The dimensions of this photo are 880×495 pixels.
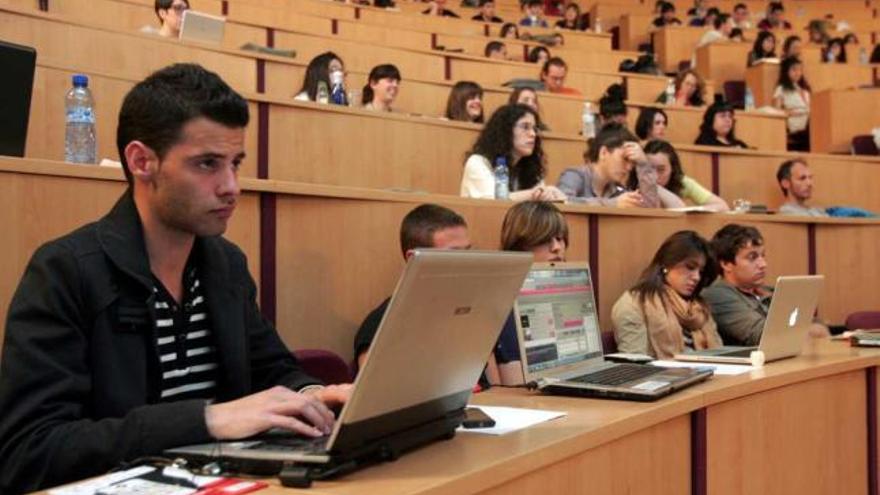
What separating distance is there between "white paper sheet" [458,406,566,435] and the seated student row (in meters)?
0.41

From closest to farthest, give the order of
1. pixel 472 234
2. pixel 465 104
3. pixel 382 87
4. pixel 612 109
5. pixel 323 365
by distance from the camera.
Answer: pixel 323 365 < pixel 472 234 < pixel 382 87 < pixel 465 104 < pixel 612 109

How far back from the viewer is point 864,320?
337 cm

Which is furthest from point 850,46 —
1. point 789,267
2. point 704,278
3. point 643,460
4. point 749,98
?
point 643,460

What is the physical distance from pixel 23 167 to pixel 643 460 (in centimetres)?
112

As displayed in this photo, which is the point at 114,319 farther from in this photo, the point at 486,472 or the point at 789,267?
the point at 789,267

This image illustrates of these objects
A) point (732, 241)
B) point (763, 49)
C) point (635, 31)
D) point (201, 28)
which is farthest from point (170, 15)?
point (635, 31)

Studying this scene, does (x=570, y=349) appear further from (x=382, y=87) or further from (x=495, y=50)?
(x=495, y=50)

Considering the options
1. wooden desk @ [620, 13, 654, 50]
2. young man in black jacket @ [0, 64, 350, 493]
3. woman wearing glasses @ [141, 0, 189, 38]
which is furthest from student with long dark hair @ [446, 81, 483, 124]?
wooden desk @ [620, 13, 654, 50]

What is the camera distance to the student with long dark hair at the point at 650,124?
4714 mm

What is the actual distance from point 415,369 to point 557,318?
76cm

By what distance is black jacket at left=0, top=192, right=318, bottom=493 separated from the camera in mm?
1046

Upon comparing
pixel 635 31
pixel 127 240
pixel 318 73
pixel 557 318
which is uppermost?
pixel 635 31

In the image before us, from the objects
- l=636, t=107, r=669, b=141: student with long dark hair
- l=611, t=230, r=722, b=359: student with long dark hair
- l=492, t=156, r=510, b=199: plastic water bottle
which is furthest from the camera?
l=636, t=107, r=669, b=141: student with long dark hair

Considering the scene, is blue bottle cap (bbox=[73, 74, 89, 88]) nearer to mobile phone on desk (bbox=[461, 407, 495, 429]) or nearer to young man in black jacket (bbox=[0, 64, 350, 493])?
young man in black jacket (bbox=[0, 64, 350, 493])
